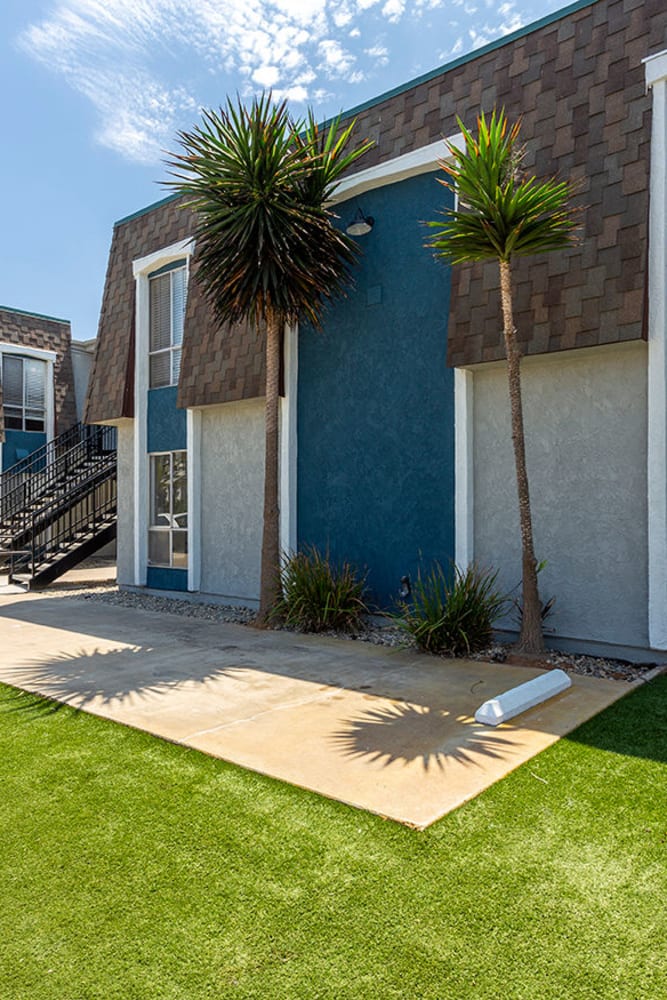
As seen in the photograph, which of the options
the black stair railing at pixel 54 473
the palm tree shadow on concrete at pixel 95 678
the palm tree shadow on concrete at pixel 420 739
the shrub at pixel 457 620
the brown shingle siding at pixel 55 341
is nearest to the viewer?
the palm tree shadow on concrete at pixel 420 739

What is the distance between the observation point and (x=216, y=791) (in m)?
3.54

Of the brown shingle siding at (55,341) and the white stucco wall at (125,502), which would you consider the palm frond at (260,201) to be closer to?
the white stucco wall at (125,502)

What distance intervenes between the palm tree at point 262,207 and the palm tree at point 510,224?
1.97 metres

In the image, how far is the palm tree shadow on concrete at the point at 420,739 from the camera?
13.0ft

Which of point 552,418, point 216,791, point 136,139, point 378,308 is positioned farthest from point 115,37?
point 216,791

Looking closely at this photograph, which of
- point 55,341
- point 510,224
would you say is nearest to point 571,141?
point 510,224

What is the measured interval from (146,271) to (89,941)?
36.7 ft

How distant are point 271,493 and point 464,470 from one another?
2.42m

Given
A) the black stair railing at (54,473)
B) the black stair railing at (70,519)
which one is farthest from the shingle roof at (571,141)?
the black stair railing at (54,473)

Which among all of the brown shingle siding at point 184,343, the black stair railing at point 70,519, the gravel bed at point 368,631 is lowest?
the gravel bed at point 368,631

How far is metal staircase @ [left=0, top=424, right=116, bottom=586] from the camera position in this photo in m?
13.4

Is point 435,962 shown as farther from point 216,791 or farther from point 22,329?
point 22,329

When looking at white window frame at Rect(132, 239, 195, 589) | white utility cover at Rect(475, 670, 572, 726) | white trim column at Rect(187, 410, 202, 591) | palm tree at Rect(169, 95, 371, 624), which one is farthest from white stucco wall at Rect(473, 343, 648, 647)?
white window frame at Rect(132, 239, 195, 589)

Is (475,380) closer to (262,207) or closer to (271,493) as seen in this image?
(271,493)
